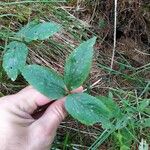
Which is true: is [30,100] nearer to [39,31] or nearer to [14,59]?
[14,59]

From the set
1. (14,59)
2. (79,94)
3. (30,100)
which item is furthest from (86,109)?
(14,59)

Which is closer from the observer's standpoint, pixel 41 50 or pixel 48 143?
pixel 48 143

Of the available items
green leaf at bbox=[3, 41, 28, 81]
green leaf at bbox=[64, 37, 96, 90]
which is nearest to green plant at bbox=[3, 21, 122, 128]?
green leaf at bbox=[64, 37, 96, 90]

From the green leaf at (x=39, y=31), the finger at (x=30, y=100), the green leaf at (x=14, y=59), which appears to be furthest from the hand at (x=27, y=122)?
the green leaf at (x=39, y=31)

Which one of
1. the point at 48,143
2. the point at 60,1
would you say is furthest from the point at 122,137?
the point at 60,1


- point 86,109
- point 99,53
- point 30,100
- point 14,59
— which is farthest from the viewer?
point 99,53

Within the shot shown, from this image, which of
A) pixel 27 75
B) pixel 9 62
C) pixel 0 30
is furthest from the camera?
pixel 0 30

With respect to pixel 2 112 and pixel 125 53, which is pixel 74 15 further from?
pixel 2 112
